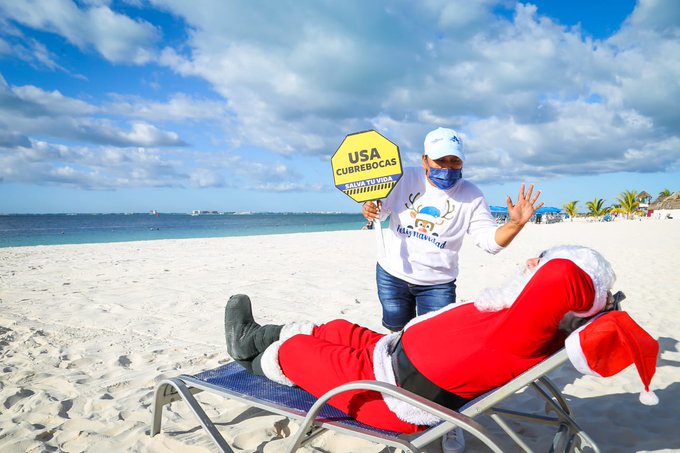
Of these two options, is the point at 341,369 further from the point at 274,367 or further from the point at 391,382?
the point at 274,367

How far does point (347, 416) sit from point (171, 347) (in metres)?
2.80

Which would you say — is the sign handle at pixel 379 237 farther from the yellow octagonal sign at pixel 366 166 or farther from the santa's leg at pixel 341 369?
the santa's leg at pixel 341 369

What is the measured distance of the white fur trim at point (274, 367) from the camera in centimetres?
234

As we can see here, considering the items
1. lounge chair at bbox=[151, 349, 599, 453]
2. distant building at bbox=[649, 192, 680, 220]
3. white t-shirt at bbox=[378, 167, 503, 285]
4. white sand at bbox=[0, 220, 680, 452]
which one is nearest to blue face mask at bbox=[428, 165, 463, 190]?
white t-shirt at bbox=[378, 167, 503, 285]

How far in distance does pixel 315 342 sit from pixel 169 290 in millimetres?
5413

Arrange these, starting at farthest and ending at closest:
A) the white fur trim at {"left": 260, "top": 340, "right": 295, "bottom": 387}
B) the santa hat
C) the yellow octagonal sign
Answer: the yellow octagonal sign
the white fur trim at {"left": 260, "top": 340, "right": 295, "bottom": 387}
the santa hat

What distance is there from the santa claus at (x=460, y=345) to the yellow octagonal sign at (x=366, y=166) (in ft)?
3.54

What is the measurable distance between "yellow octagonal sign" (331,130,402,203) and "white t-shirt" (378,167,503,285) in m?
0.19

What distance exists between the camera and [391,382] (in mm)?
1974

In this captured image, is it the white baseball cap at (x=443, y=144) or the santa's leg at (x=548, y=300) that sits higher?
the white baseball cap at (x=443, y=144)

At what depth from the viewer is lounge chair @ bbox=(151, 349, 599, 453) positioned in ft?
5.28

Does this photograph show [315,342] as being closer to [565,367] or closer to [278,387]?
[278,387]

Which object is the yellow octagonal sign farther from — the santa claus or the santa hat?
the santa hat

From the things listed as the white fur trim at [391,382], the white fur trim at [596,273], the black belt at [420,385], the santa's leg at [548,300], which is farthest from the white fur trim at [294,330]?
the white fur trim at [596,273]
